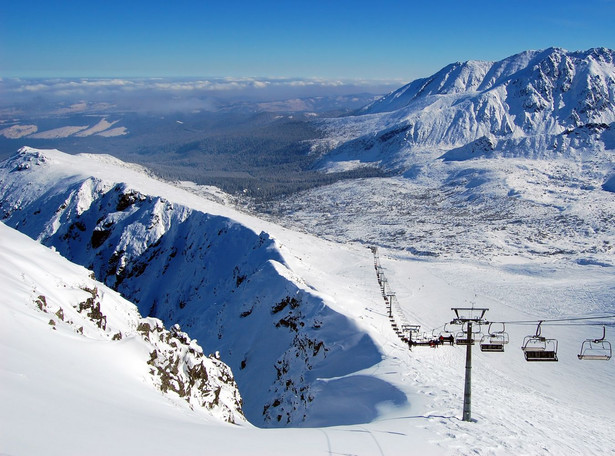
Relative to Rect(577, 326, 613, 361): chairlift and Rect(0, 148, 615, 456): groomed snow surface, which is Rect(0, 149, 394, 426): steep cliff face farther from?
Rect(577, 326, 613, 361): chairlift

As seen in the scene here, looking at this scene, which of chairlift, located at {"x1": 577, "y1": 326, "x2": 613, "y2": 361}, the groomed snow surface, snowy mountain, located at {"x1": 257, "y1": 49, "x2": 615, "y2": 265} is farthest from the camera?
snowy mountain, located at {"x1": 257, "y1": 49, "x2": 615, "y2": 265}

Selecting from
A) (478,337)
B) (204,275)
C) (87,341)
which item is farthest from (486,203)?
(87,341)

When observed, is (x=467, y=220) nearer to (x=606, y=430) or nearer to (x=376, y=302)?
(x=376, y=302)

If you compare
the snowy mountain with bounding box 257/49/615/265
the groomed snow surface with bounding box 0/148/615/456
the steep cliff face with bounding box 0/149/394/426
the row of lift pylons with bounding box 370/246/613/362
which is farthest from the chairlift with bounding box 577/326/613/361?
the snowy mountain with bounding box 257/49/615/265

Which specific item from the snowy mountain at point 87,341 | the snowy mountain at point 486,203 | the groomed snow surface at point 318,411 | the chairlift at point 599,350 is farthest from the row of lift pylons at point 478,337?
the snowy mountain at point 486,203

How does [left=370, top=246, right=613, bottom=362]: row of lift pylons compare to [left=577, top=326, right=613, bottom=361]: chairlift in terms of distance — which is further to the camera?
[left=370, top=246, right=613, bottom=362]: row of lift pylons

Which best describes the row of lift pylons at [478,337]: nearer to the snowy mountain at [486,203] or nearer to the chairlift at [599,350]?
the chairlift at [599,350]
